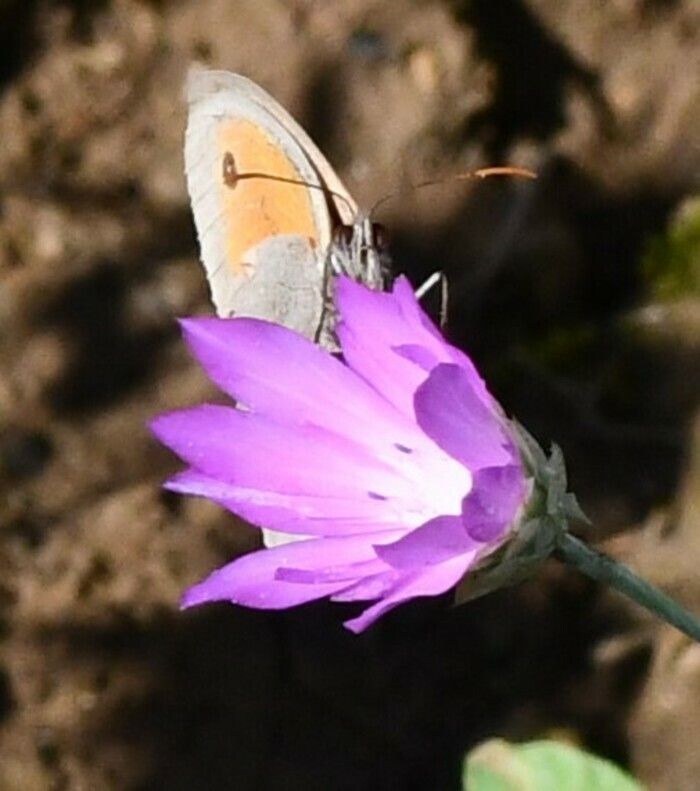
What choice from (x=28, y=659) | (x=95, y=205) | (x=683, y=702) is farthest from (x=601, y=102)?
(x=28, y=659)

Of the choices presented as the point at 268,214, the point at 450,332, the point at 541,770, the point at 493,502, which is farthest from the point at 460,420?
the point at 450,332

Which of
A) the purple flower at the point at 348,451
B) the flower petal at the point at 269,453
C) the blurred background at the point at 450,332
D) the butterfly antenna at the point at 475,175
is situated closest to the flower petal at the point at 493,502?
the purple flower at the point at 348,451

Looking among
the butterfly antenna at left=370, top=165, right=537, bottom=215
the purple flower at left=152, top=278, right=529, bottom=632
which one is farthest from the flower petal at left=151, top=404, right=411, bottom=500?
the butterfly antenna at left=370, top=165, right=537, bottom=215

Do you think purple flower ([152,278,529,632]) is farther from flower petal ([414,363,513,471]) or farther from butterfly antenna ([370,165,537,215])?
butterfly antenna ([370,165,537,215])

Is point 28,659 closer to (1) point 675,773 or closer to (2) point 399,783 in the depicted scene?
(2) point 399,783

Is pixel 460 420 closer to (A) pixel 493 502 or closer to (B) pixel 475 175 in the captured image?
(A) pixel 493 502

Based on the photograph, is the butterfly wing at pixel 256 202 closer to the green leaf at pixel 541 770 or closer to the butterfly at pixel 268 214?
the butterfly at pixel 268 214

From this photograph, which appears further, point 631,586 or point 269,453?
point 269,453
